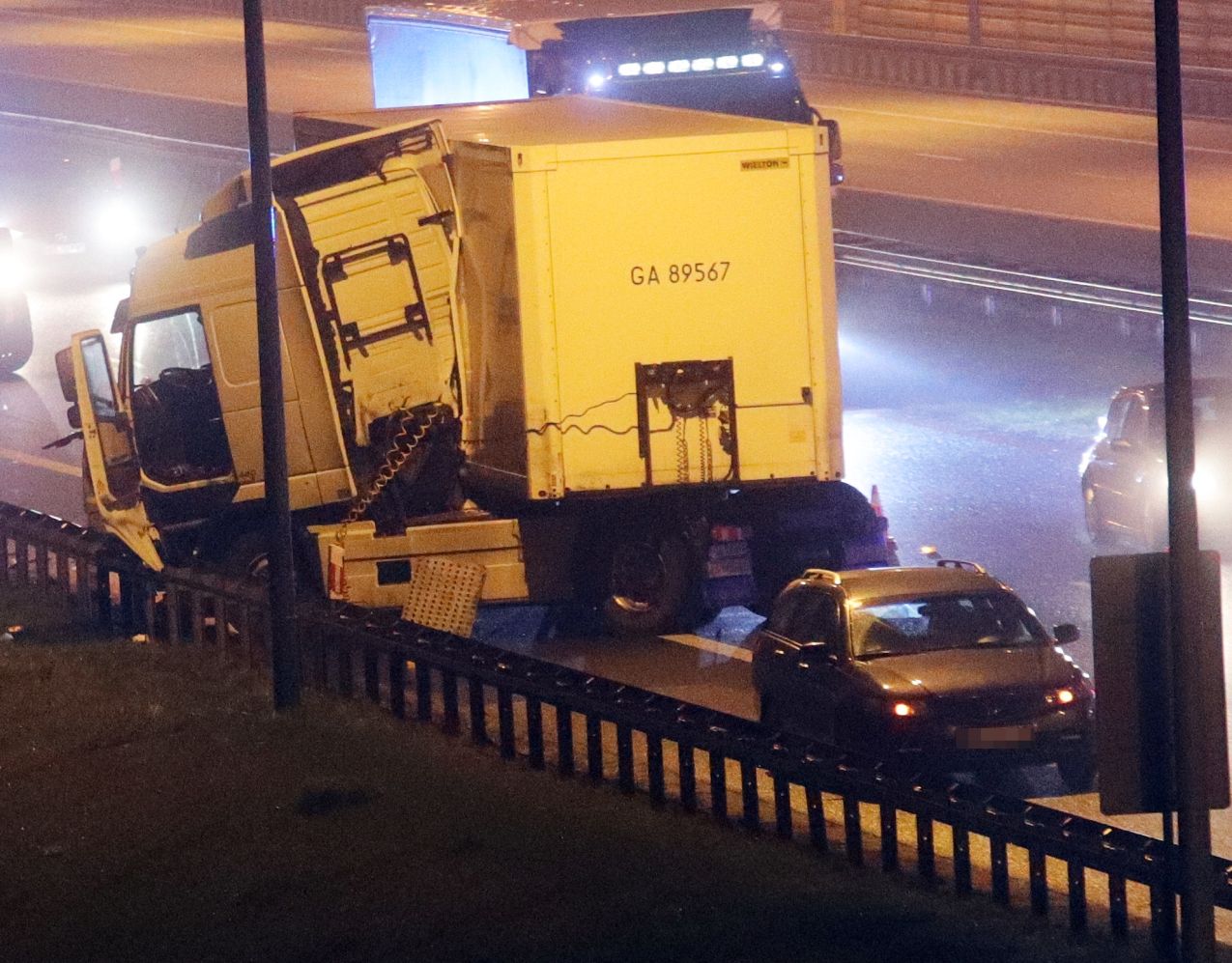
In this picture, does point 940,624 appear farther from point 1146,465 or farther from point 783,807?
point 1146,465

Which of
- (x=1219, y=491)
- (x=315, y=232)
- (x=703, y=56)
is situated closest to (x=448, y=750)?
(x=315, y=232)

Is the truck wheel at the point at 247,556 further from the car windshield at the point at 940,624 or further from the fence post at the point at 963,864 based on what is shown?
the fence post at the point at 963,864

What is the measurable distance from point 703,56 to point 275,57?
104 feet

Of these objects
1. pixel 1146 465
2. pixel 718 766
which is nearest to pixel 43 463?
pixel 1146 465

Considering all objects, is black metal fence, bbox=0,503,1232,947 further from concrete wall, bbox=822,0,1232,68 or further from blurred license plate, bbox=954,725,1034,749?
concrete wall, bbox=822,0,1232,68

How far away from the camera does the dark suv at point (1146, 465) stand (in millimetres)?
17812

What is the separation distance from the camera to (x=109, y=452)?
17.1 meters

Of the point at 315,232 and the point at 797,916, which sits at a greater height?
the point at 315,232

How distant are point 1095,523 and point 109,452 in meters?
8.04

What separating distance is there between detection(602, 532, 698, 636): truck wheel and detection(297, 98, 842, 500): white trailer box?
59 centimetres

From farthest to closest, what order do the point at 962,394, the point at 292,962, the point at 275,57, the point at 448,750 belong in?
1. the point at 275,57
2. the point at 962,394
3. the point at 448,750
4. the point at 292,962

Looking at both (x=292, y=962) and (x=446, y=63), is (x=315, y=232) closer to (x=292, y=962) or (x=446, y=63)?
(x=292, y=962)

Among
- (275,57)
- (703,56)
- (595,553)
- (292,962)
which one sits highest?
(275,57)

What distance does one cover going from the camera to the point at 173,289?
54.7ft
